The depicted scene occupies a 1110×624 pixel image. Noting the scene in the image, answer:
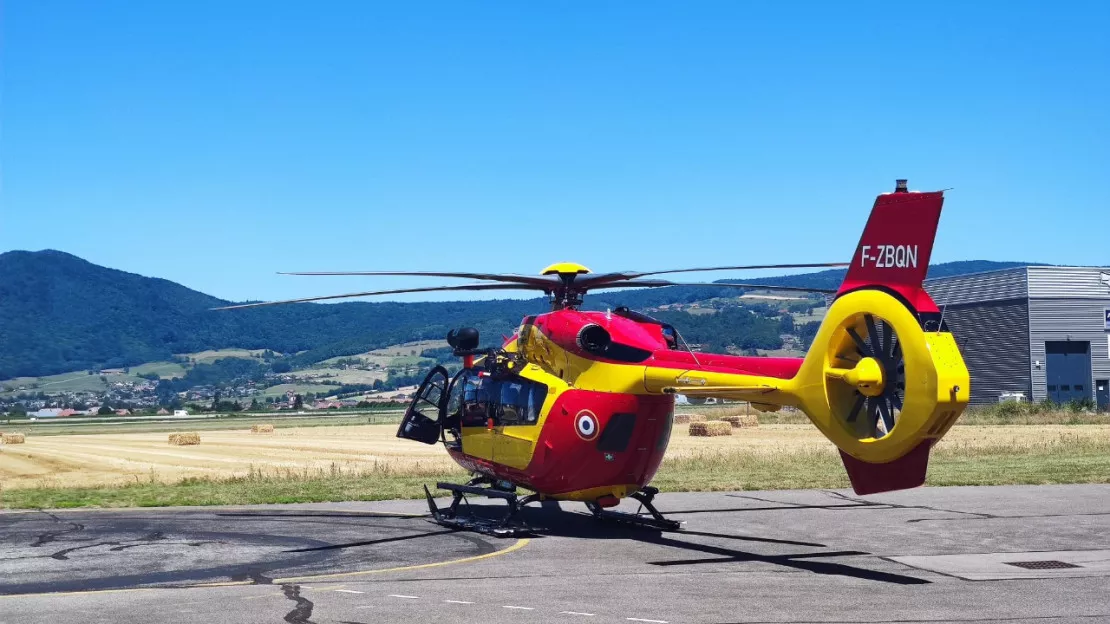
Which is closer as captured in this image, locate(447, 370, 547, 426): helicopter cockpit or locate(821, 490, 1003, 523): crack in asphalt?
locate(447, 370, 547, 426): helicopter cockpit

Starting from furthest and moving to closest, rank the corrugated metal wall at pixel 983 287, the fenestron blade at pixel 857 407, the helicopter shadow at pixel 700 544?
the corrugated metal wall at pixel 983 287, the helicopter shadow at pixel 700 544, the fenestron blade at pixel 857 407

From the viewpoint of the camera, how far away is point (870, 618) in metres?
12.2

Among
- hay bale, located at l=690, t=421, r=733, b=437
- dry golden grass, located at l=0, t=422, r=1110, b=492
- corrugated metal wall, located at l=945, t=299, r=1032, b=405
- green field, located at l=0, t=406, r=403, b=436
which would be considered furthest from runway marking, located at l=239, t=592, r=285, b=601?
green field, located at l=0, t=406, r=403, b=436

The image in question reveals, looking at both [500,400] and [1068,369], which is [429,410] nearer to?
[500,400]

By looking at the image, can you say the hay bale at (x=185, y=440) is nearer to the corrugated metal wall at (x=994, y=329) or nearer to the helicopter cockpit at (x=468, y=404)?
the helicopter cockpit at (x=468, y=404)

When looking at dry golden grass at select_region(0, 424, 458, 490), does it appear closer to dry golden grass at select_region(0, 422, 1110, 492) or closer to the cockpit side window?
dry golden grass at select_region(0, 422, 1110, 492)

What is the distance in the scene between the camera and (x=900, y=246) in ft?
47.6

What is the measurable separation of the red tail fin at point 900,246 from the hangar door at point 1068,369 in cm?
6744

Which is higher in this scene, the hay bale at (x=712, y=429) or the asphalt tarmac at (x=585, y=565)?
the hay bale at (x=712, y=429)

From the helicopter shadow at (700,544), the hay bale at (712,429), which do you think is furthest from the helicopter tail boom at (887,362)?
the hay bale at (712,429)

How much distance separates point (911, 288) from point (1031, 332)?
6619cm

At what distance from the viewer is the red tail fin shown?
46.7 feet

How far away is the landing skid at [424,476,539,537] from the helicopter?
41mm

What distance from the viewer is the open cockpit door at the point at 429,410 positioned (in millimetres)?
22750
